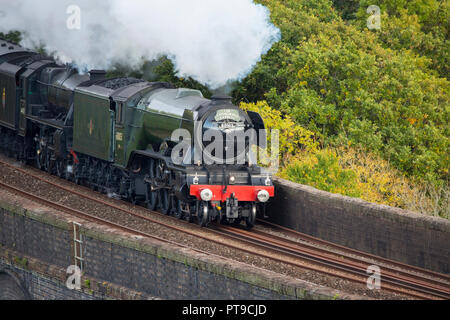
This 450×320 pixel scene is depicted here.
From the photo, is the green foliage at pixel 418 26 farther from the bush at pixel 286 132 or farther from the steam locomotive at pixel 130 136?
the steam locomotive at pixel 130 136

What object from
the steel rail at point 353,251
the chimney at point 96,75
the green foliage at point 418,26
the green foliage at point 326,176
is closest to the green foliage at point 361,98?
the green foliage at point 418,26

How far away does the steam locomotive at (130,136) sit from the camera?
18141mm

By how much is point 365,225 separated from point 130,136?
658 cm

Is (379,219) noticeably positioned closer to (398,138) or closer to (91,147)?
(91,147)

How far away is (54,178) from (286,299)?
14205mm

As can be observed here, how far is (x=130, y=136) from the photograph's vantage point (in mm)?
20234

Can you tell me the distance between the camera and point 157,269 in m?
13.1

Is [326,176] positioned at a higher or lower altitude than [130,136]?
lower

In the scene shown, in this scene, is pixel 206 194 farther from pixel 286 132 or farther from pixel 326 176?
pixel 286 132

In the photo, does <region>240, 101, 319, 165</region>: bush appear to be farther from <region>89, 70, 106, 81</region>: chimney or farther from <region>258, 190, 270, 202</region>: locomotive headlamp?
<region>258, 190, 270, 202</region>: locomotive headlamp

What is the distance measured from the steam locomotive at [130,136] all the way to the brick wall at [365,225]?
78cm

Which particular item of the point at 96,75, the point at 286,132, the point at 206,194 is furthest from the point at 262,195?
the point at 286,132

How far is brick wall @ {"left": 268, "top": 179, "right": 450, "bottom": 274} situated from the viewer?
620 inches
